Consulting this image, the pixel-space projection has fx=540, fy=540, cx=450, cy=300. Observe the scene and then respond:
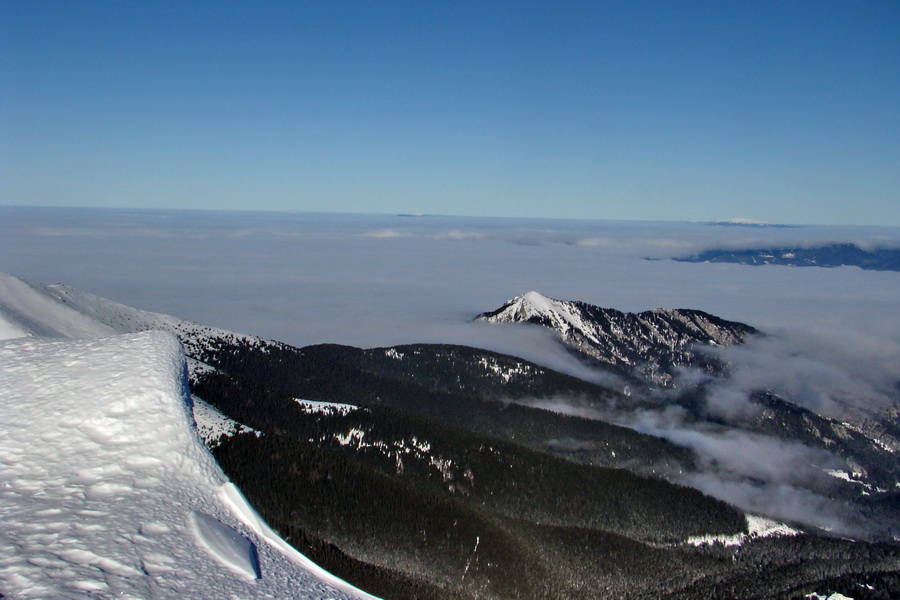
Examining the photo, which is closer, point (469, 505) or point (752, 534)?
point (469, 505)

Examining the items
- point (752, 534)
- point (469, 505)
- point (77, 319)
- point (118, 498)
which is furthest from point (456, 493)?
point (77, 319)

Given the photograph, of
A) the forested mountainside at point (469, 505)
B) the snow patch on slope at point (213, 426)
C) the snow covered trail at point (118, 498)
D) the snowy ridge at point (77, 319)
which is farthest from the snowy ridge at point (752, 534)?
the snow covered trail at point (118, 498)

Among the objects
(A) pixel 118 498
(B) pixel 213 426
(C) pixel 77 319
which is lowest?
(B) pixel 213 426

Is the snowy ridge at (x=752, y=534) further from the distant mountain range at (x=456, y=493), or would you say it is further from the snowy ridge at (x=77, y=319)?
the snowy ridge at (x=77, y=319)

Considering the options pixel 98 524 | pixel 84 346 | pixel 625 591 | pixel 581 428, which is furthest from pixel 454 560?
pixel 581 428

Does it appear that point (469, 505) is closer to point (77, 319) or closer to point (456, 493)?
point (456, 493)

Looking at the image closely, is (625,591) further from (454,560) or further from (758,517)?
(758,517)
